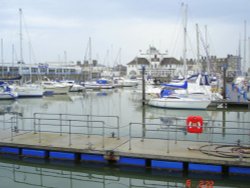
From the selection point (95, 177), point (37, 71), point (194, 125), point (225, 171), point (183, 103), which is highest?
point (37, 71)

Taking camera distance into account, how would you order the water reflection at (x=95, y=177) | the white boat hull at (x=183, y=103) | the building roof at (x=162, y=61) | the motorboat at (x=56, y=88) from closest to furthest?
the water reflection at (x=95, y=177) → the white boat hull at (x=183, y=103) → the motorboat at (x=56, y=88) → the building roof at (x=162, y=61)

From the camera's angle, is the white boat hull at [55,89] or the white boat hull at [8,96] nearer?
the white boat hull at [8,96]

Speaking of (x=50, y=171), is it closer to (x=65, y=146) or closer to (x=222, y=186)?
(x=65, y=146)

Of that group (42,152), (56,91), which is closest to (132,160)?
(42,152)

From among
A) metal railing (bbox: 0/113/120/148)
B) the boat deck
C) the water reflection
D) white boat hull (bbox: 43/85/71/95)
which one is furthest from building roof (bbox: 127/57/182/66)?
the water reflection

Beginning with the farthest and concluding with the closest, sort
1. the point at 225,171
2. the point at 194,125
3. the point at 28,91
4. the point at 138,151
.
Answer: the point at 28,91
the point at 194,125
the point at 138,151
the point at 225,171

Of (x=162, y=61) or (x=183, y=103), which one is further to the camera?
(x=162, y=61)

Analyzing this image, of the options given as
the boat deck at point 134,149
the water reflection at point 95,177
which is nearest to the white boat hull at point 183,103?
the boat deck at point 134,149

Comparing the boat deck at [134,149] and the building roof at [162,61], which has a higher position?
the building roof at [162,61]

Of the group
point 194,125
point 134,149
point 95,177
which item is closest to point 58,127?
point 95,177

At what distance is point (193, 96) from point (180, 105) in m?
1.85

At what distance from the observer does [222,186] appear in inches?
545

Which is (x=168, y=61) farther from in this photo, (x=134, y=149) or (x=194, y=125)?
(x=134, y=149)

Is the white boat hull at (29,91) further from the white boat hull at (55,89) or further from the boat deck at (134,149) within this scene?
the boat deck at (134,149)
